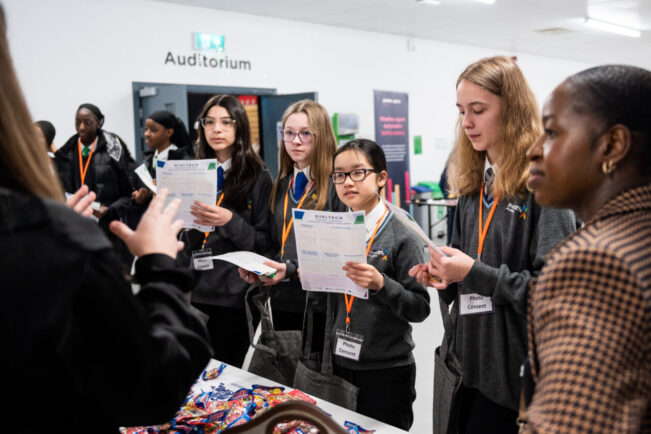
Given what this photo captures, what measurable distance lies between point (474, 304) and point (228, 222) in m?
1.17

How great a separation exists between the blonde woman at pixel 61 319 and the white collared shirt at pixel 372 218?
129cm

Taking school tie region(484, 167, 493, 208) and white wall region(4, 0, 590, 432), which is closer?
school tie region(484, 167, 493, 208)

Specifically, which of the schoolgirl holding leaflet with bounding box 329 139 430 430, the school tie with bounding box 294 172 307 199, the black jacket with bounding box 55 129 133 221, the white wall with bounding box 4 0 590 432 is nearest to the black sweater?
the schoolgirl holding leaflet with bounding box 329 139 430 430

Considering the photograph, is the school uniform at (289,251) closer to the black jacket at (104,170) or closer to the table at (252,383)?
the table at (252,383)

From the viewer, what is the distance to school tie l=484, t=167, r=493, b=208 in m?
1.78

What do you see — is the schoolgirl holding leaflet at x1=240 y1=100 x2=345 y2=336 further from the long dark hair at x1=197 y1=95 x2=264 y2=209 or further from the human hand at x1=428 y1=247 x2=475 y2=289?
the human hand at x1=428 y1=247 x2=475 y2=289

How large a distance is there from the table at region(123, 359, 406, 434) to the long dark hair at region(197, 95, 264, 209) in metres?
0.80

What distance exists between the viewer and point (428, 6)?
7996 millimetres

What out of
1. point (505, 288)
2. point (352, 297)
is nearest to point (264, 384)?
point (352, 297)

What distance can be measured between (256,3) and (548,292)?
7.27 m

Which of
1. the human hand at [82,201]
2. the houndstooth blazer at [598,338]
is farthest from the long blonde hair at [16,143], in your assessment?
the houndstooth blazer at [598,338]

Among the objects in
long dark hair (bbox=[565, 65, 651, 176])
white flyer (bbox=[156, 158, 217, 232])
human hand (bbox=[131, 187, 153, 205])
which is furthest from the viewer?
human hand (bbox=[131, 187, 153, 205])

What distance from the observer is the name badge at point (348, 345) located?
6.36 ft

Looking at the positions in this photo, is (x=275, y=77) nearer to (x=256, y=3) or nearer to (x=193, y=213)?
(x=256, y=3)
